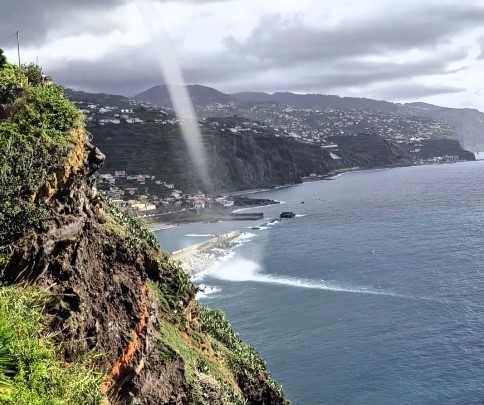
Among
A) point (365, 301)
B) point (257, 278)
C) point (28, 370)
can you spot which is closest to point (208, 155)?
point (257, 278)

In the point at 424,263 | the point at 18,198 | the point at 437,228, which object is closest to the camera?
the point at 18,198

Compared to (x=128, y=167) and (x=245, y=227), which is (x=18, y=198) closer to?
(x=245, y=227)

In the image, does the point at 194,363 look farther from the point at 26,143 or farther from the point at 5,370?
the point at 5,370

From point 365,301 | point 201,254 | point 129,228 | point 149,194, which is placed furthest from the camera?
point 149,194

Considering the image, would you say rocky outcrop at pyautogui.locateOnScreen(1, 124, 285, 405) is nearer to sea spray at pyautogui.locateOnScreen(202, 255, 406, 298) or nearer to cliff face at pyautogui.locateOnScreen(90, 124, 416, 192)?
sea spray at pyautogui.locateOnScreen(202, 255, 406, 298)

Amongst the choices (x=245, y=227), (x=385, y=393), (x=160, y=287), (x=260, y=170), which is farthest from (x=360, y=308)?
(x=260, y=170)

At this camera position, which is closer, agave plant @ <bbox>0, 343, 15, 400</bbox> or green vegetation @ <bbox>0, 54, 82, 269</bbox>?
agave plant @ <bbox>0, 343, 15, 400</bbox>

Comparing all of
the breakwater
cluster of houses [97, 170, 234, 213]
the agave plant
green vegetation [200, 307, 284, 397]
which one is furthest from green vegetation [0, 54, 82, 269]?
cluster of houses [97, 170, 234, 213]
